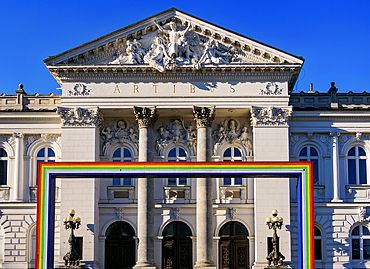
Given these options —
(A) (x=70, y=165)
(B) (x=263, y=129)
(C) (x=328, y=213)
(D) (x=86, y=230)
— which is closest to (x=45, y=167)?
(A) (x=70, y=165)

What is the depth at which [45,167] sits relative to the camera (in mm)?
32812

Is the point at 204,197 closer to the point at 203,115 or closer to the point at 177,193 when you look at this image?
the point at 177,193

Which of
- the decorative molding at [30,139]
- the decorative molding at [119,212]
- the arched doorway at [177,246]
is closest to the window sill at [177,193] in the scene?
the arched doorway at [177,246]

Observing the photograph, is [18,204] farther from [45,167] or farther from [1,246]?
[45,167]

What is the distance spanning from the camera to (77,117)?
4350 cm

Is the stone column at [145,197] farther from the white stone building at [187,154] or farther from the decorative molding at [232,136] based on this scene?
the decorative molding at [232,136]

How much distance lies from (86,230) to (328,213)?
16.0 meters

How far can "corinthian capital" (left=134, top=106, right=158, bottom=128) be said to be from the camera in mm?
43594

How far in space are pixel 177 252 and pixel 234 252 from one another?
12.3 ft

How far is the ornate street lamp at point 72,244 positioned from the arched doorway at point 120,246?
3.80 meters

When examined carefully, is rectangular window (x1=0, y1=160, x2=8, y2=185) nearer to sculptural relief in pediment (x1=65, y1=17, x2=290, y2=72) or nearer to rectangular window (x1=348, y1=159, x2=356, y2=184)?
sculptural relief in pediment (x1=65, y1=17, x2=290, y2=72)

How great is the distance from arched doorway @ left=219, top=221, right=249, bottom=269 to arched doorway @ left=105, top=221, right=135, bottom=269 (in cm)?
596

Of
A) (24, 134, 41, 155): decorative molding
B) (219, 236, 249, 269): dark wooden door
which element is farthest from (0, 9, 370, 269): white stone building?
(24, 134, 41, 155): decorative molding

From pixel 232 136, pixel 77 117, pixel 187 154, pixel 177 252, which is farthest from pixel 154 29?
pixel 177 252
